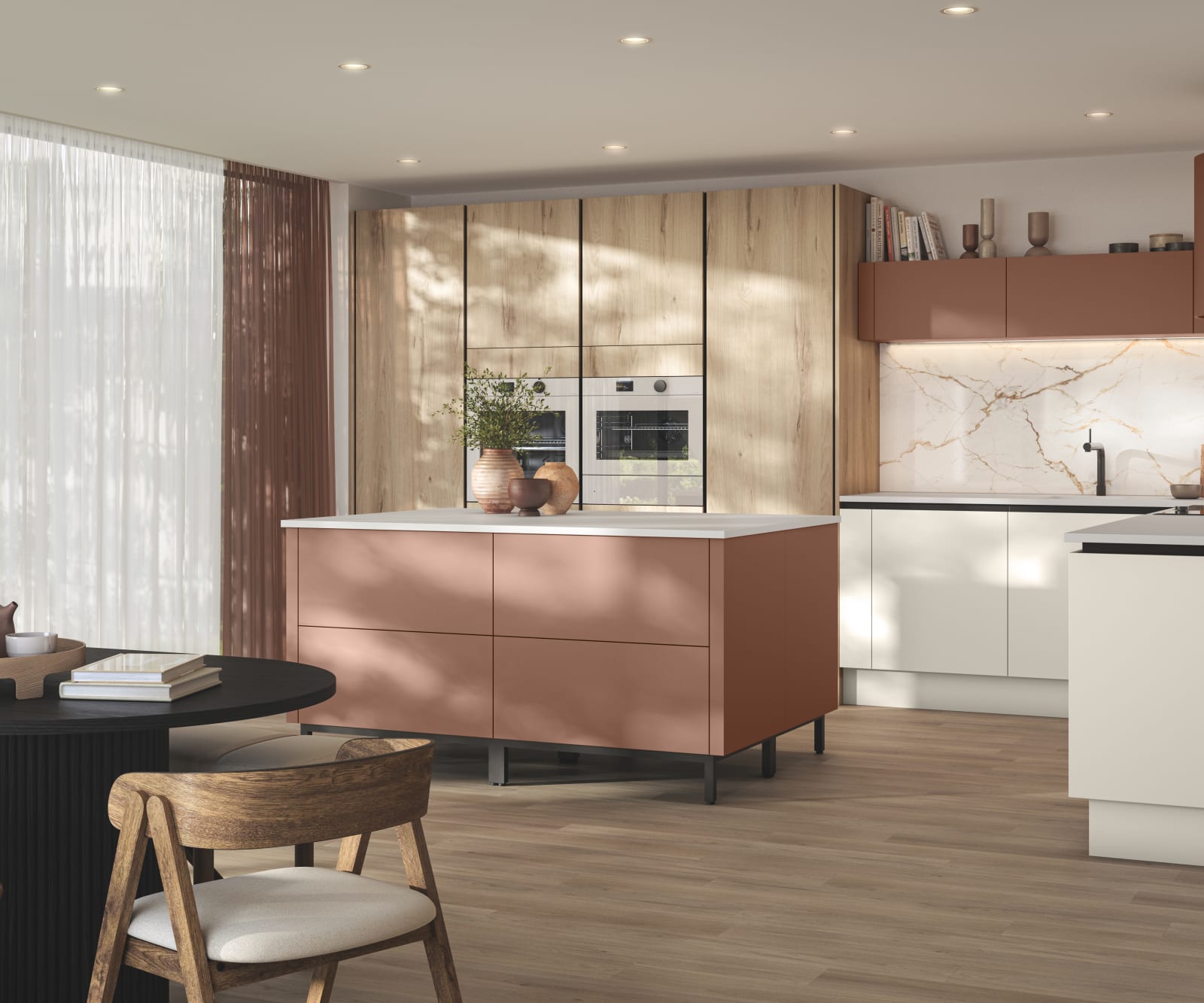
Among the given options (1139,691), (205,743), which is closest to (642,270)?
(1139,691)

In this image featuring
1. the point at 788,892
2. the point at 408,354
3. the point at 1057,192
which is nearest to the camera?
the point at 788,892

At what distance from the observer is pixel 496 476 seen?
5418 mm

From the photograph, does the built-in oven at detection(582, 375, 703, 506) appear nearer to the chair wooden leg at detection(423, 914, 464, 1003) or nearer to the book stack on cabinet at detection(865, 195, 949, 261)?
the book stack on cabinet at detection(865, 195, 949, 261)

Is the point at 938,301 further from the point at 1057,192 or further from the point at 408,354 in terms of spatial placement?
the point at 408,354

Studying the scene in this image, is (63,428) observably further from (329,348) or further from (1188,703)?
(1188,703)

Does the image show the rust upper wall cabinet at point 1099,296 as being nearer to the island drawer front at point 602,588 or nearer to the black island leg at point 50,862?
the island drawer front at point 602,588

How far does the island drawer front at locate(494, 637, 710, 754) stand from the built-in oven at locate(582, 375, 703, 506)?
221cm

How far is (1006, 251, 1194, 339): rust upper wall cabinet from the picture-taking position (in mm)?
6477

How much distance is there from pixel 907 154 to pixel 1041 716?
2570mm

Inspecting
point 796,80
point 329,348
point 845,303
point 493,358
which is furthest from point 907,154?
point 329,348

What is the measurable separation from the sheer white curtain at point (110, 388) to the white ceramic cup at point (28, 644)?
3.21 metres

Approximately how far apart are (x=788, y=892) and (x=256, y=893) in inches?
72.6

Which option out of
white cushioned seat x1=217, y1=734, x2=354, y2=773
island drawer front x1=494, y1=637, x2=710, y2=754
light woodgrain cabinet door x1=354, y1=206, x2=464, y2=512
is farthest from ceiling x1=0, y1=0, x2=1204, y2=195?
white cushioned seat x1=217, y1=734, x2=354, y2=773

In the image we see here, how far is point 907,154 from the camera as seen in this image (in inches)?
266
